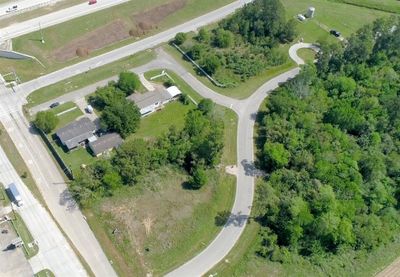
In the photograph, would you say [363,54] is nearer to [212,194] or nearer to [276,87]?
[276,87]

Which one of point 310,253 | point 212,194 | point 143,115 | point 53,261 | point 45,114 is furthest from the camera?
point 143,115

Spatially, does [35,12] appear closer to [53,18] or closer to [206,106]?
[53,18]

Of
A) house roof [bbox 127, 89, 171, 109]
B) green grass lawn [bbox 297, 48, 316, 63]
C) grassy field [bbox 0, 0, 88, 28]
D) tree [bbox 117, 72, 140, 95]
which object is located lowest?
green grass lawn [bbox 297, 48, 316, 63]

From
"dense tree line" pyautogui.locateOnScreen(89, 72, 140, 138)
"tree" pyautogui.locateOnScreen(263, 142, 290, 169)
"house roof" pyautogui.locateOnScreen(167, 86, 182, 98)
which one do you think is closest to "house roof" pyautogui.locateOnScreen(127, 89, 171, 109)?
"house roof" pyautogui.locateOnScreen(167, 86, 182, 98)

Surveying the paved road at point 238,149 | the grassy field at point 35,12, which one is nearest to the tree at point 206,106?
the paved road at point 238,149

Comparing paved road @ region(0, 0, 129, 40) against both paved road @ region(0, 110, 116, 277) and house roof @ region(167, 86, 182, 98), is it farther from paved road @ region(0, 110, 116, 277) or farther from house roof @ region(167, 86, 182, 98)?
house roof @ region(167, 86, 182, 98)

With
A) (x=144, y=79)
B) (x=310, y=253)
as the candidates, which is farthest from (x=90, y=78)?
(x=310, y=253)

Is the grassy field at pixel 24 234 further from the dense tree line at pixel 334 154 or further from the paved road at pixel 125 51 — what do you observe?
the dense tree line at pixel 334 154
